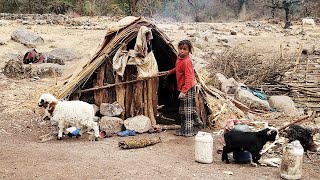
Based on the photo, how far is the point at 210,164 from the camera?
223 inches

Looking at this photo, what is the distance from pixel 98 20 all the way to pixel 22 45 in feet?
31.0

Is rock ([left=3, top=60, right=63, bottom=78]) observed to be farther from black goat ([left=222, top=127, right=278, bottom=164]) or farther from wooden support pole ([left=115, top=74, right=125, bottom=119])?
black goat ([left=222, top=127, right=278, bottom=164])

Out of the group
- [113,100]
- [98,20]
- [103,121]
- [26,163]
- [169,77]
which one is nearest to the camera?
[26,163]

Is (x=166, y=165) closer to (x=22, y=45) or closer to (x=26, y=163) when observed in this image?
(x=26, y=163)

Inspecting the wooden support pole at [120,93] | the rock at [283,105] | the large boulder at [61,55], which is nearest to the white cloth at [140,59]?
the wooden support pole at [120,93]

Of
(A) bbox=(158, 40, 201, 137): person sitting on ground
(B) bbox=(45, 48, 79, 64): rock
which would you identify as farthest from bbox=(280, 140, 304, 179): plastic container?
(B) bbox=(45, 48, 79, 64): rock

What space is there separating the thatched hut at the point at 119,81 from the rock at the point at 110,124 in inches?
15.5

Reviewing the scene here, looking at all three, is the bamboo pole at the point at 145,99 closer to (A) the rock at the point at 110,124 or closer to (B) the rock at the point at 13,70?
(A) the rock at the point at 110,124

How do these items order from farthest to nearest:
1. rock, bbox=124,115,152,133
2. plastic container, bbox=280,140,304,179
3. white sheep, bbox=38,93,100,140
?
rock, bbox=124,115,152,133, white sheep, bbox=38,93,100,140, plastic container, bbox=280,140,304,179

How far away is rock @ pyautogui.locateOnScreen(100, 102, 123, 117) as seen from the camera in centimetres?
741

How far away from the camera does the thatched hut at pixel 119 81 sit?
7.49m

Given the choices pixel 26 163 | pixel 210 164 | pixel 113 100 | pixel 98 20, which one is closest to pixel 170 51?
pixel 113 100

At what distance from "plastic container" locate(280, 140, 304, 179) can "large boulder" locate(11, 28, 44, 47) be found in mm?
12955

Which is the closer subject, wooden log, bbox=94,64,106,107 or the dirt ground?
the dirt ground
